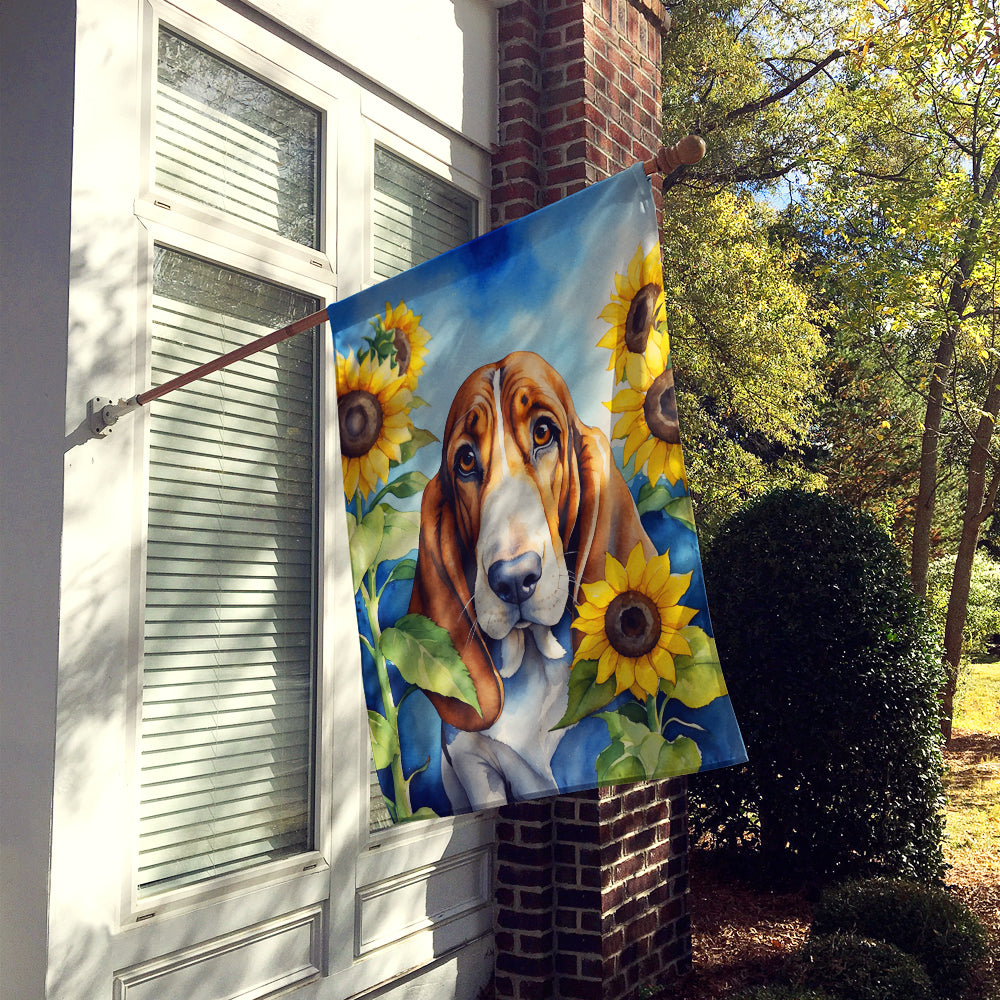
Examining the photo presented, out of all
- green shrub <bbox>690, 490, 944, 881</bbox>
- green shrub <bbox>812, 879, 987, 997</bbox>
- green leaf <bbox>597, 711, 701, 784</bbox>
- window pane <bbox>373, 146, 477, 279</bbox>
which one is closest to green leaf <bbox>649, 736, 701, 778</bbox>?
green leaf <bbox>597, 711, 701, 784</bbox>

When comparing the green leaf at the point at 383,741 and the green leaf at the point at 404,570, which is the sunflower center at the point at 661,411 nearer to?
the green leaf at the point at 404,570

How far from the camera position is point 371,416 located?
2570 mm

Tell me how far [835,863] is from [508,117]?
447cm

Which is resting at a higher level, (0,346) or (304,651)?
(0,346)

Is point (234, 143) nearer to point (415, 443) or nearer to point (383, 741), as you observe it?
point (415, 443)

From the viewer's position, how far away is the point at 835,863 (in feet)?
18.8

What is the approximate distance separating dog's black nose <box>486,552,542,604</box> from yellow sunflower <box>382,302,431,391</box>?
0.52 metres

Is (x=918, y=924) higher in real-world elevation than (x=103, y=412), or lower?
lower

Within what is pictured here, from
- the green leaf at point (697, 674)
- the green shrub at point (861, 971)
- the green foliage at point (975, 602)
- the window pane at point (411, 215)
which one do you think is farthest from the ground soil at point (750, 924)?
the green foliage at point (975, 602)

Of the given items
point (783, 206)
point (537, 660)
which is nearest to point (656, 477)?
point (537, 660)

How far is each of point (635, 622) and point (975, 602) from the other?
567 inches

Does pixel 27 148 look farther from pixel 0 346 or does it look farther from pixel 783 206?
pixel 783 206

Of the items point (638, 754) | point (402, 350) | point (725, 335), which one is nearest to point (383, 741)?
point (638, 754)

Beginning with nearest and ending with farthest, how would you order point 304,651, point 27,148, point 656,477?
point 656,477 < point 27,148 < point 304,651
